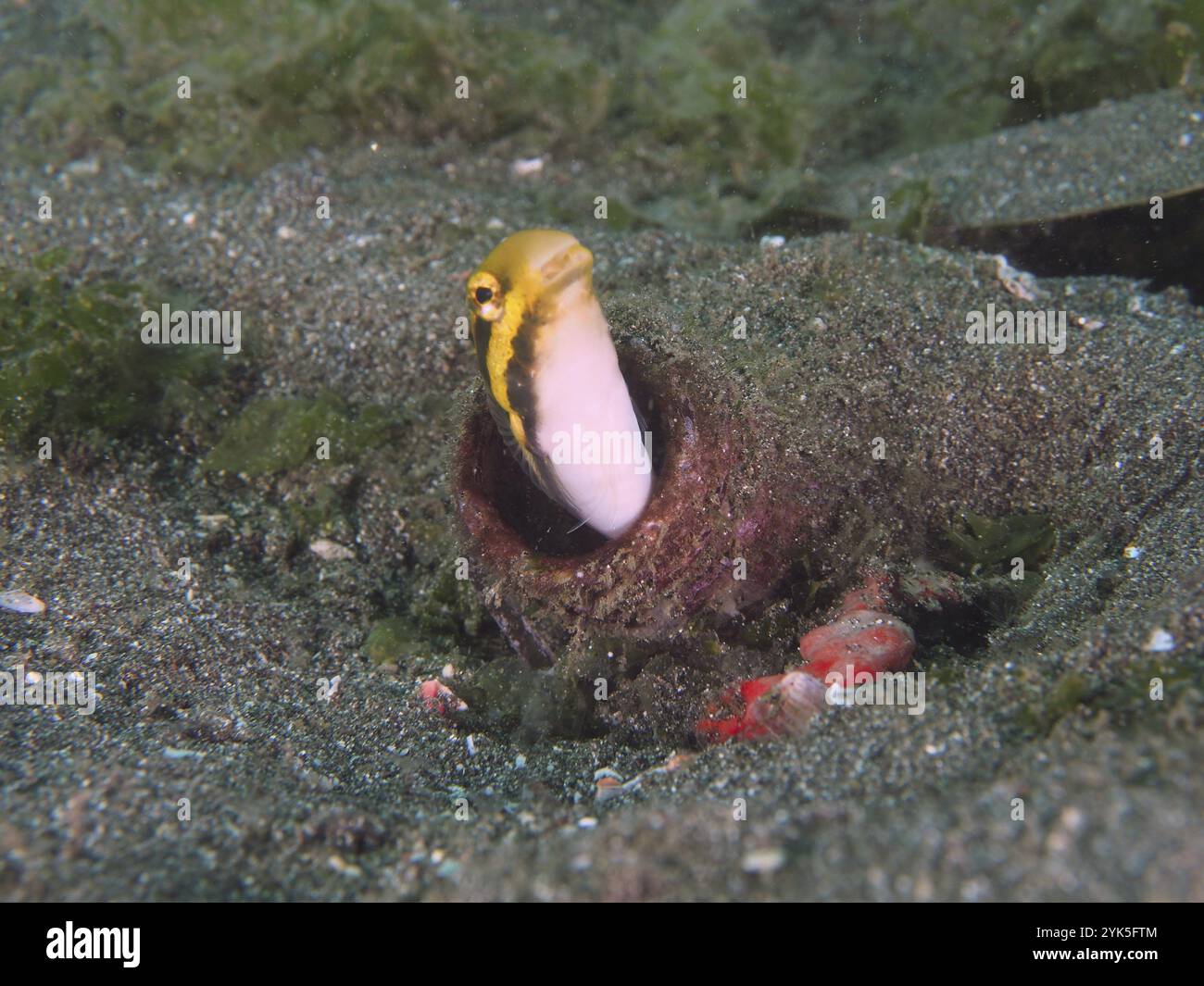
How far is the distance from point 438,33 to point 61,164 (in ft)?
9.11

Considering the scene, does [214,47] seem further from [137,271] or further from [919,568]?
[919,568]

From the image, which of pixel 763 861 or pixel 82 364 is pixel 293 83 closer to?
pixel 82 364

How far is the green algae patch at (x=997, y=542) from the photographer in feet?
10.1

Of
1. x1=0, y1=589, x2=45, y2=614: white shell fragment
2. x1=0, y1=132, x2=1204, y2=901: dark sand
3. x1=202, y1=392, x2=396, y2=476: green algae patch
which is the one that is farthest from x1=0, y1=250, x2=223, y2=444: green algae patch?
x1=0, y1=589, x2=45, y2=614: white shell fragment

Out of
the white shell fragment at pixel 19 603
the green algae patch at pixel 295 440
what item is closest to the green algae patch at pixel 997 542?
the green algae patch at pixel 295 440

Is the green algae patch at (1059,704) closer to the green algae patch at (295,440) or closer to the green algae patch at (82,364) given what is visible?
the green algae patch at (295,440)

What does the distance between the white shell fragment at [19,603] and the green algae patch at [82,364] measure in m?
0.85

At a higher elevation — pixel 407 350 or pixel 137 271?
pixel 137 271

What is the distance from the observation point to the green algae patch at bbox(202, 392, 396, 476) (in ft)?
12.6

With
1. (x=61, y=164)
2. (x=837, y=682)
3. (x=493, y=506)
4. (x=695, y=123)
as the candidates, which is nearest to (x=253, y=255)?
(x=61, y=164)

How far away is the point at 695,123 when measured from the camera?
18.3 feet

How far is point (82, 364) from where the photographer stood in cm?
363

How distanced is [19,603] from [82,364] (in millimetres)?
1236

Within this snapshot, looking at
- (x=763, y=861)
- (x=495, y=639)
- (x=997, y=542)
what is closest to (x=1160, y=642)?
(x=997, y=542)
